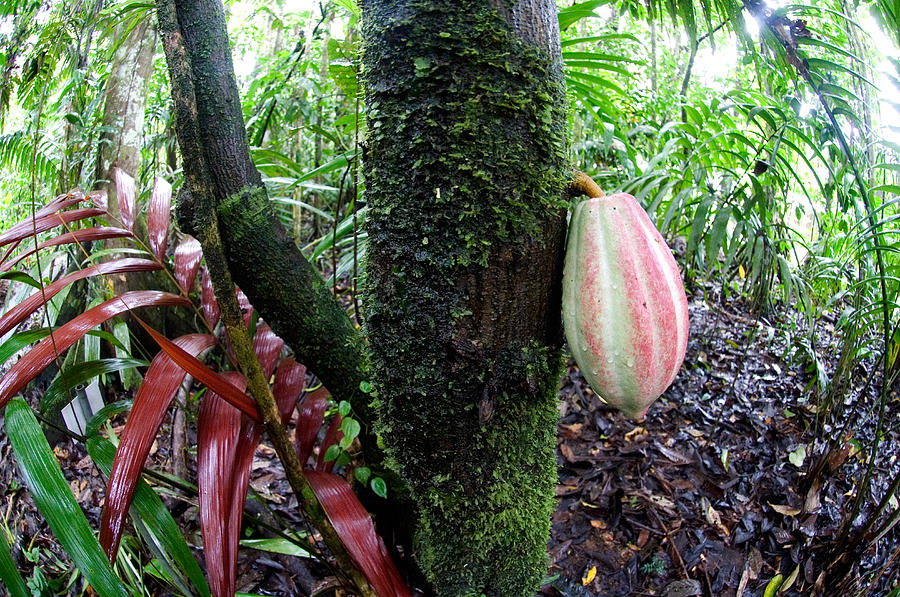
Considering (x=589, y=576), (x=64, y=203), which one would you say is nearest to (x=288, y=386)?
(x=64, y=203)

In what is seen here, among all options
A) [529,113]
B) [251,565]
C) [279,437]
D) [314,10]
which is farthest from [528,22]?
[314,10]

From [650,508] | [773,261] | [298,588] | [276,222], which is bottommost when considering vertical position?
[650,508]

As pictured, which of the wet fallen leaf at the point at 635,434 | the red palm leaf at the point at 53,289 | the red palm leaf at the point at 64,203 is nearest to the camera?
the red palm leaf at the point at 53,289

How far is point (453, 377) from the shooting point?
73 cm

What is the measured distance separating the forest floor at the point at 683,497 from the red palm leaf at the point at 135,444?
1.30 ft

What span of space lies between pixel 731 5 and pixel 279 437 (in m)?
1.08

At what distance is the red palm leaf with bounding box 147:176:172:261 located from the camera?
41.7 inches

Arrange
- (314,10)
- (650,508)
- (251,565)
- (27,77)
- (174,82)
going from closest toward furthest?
(174,82) → (27,77) → (251,565) → (650,508) → (314,10)

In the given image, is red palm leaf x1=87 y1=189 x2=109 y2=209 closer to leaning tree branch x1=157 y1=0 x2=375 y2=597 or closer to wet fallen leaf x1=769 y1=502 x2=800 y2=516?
leaning tree branch x1=157 y1=0 x2=375 y2=597

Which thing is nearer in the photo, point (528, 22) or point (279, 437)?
point (528, 22)

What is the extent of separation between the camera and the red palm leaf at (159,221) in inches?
41.7

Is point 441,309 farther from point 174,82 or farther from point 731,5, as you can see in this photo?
point 731,5

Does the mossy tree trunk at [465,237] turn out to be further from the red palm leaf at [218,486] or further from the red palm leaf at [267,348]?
the red palm leaf at [267,348]

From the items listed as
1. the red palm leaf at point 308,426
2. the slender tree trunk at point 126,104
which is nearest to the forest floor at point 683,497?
the red palm leaf at point 308,426
